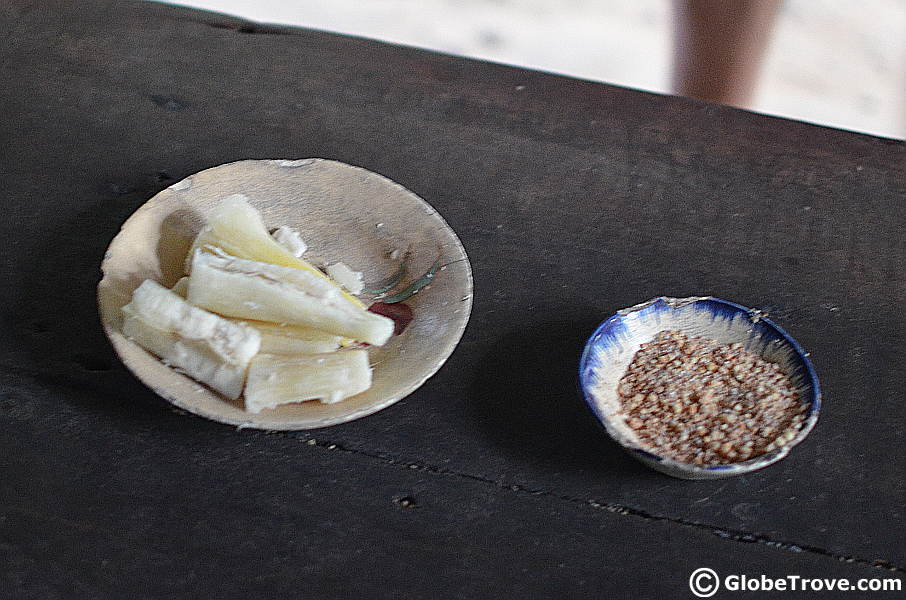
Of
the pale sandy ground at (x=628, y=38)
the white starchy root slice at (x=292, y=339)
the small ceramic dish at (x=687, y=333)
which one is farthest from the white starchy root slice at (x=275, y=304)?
the pale sandy ground at (x=628, y=38)

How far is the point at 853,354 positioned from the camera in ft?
2.46

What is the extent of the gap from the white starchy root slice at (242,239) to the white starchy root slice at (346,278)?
0.10ft

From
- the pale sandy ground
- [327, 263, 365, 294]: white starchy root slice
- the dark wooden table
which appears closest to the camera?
the dark wooden table

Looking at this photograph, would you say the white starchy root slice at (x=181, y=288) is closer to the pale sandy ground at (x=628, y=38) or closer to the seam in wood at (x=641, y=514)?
the seam in wood at (x=641, y=514)

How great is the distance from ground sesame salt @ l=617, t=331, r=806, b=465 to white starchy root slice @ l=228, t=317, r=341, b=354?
0.72 ft

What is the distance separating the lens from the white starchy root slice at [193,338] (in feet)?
2.05

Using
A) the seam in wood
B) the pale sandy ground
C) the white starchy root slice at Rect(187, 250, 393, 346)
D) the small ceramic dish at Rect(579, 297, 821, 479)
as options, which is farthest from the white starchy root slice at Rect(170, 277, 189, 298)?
the pale sandy ground

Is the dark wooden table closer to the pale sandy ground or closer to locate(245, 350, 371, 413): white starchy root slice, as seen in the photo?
locate(245, 350, 371, 413): white starchy root slice

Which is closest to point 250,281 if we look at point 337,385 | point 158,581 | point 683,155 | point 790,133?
point 337,385

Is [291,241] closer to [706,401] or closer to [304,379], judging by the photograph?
[304,379]

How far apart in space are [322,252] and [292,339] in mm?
125

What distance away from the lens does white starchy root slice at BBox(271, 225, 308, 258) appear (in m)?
0.73

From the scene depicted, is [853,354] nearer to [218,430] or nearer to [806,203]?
[806,203]

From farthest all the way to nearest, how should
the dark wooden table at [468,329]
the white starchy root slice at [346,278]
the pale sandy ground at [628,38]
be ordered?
1. the pale sandy ground at [628,38]
2. the white starchy root slice at [346,278]
3. the dark wooden table at [468,329]
